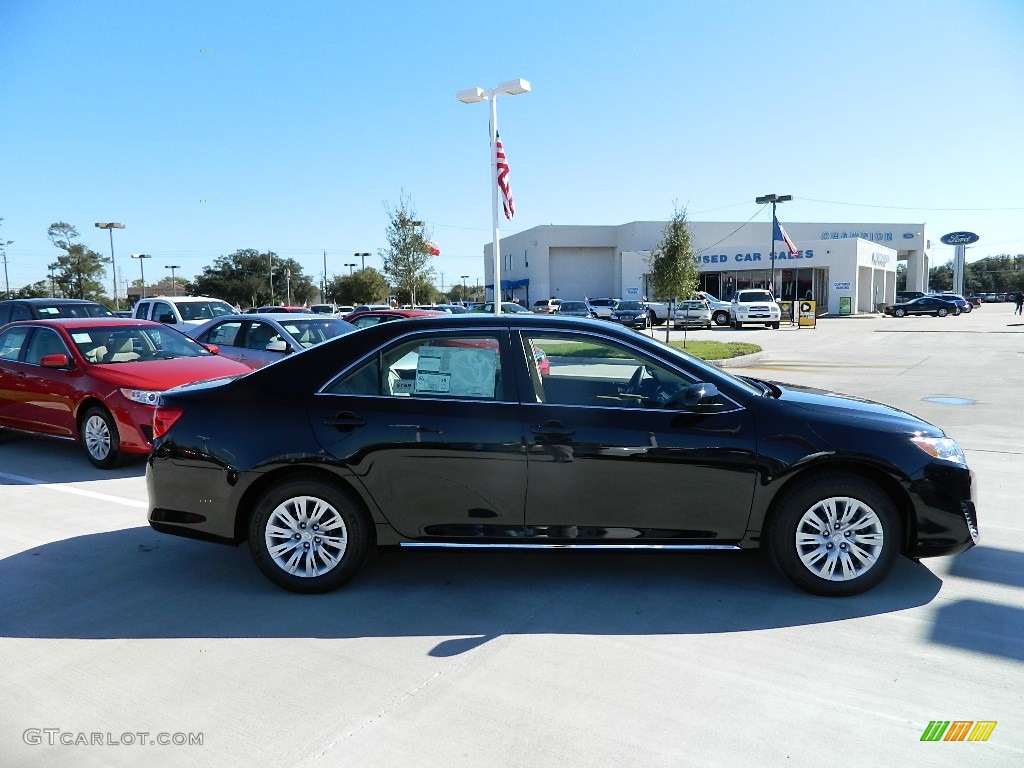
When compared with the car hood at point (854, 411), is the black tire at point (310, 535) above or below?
below

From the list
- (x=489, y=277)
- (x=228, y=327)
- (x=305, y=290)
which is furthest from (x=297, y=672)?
(x=305, y=290)

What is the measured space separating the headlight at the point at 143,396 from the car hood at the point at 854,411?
19.5 ft

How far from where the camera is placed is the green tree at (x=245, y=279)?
83375 mm

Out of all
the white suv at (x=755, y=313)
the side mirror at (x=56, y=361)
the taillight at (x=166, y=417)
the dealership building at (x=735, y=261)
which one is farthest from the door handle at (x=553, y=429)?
the dealership building at (x=735, y=261)

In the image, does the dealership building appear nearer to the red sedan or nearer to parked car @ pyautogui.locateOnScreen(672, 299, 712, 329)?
parked car @ pyautogui.locateOnScreen(672, 299, 712, 329)

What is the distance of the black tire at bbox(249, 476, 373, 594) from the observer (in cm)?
432

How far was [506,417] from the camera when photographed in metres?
4.26

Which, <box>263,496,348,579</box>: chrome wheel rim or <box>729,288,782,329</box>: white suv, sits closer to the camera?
<box>263,496,348,579</box>: chrome wheel rim

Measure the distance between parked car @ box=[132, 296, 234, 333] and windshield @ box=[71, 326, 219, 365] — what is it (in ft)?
28.2

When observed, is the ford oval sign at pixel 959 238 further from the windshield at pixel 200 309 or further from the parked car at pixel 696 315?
the windshield at pixel 200 309

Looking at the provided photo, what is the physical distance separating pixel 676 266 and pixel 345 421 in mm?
21286

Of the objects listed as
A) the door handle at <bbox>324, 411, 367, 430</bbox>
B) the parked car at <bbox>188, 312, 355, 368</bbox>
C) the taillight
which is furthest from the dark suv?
the door handle at <bbox>324, 411, 367, 430</bbox>

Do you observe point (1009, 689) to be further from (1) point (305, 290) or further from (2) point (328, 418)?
(1) point (305, 290)

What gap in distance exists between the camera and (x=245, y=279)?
84062 mm
